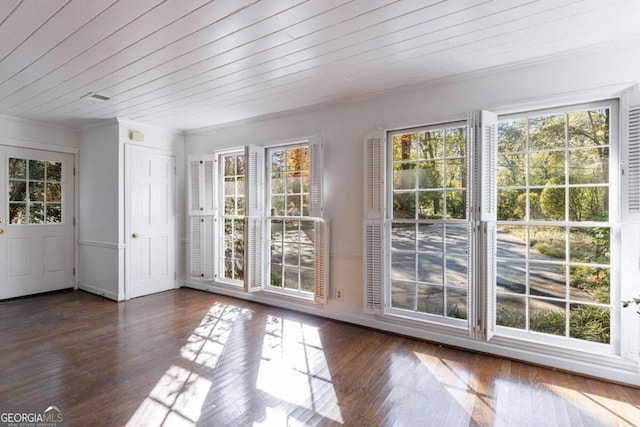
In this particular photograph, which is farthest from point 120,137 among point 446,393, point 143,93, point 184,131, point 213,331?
point 446,393

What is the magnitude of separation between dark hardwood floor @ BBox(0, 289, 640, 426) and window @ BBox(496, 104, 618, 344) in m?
0.51

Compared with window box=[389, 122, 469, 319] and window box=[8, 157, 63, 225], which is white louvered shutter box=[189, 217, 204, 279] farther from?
window box=[389, 122, 469, 319]

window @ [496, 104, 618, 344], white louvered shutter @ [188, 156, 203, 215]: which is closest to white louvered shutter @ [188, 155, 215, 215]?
white louvered shutter @ [188, 156, 203, 215]

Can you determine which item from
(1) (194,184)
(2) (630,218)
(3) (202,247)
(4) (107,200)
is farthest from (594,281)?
(4) (107,200)

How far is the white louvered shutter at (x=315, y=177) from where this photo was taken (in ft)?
13.1

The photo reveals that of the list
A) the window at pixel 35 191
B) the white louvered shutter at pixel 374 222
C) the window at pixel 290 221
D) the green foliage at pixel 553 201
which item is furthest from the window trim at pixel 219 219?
the green foliage at pixel 553 201

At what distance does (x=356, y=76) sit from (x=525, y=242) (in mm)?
2207

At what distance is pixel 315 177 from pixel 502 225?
2.07 metres

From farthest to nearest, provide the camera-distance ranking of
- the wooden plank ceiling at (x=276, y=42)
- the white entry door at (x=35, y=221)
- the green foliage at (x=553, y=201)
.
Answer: the white entry door at (x=35, y=221)
the green foliage at (x=553, y=201)
the wooden plank ceiling at (x=276, y=42)

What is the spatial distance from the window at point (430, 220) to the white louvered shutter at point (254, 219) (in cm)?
187

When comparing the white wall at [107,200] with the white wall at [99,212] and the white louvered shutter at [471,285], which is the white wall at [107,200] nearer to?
the white wall at [99,212]

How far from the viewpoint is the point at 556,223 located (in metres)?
2.86

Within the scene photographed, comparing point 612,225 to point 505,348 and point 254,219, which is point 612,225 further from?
point 254,219

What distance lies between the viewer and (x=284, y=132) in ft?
14.4
